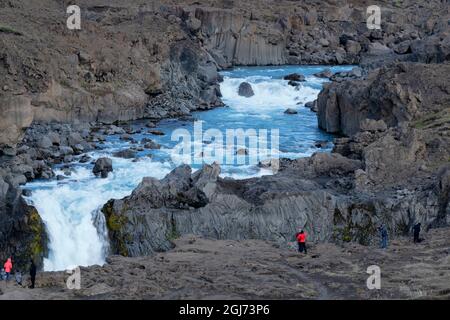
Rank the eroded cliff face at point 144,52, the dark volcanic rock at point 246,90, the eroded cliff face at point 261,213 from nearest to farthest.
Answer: the eroded cliff face at point 261,213 → the eroded cliff face at point 144,52 → the dark volcanic rock at point 246,90

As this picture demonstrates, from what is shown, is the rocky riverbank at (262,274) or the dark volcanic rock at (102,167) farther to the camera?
the dark volcanic rock at (102,167)

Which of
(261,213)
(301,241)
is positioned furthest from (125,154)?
(301,241)

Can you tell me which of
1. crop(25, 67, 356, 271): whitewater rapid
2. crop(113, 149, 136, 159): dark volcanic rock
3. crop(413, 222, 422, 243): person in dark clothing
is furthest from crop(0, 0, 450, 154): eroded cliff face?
crop(413, 222, 422, 243): person in dark clothing

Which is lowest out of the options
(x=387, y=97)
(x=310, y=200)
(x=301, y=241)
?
(x=301, y=241)

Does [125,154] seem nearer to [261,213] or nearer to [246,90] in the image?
[261,213]

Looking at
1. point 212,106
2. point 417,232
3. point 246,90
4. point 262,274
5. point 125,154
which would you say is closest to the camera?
point 262,274

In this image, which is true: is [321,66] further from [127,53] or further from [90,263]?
[90,263]

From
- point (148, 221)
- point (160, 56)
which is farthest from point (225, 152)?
point (160, 56)

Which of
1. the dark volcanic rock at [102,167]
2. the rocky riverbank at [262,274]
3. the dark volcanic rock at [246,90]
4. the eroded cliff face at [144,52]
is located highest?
the eroded cliff face at [144,52]

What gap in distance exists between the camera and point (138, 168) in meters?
38.9

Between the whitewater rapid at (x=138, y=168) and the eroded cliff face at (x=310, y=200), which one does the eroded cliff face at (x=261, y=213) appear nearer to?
the eroded cliff face at (x=310, y=200)

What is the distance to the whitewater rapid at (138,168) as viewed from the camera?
100 ft

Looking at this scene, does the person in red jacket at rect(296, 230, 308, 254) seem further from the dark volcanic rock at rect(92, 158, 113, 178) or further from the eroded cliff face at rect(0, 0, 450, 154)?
the eroded cliff face at rect(0, 0, 450, 154)

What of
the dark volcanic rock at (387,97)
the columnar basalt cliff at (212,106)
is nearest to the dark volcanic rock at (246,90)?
the columnar basalt cliff at (212,106)
